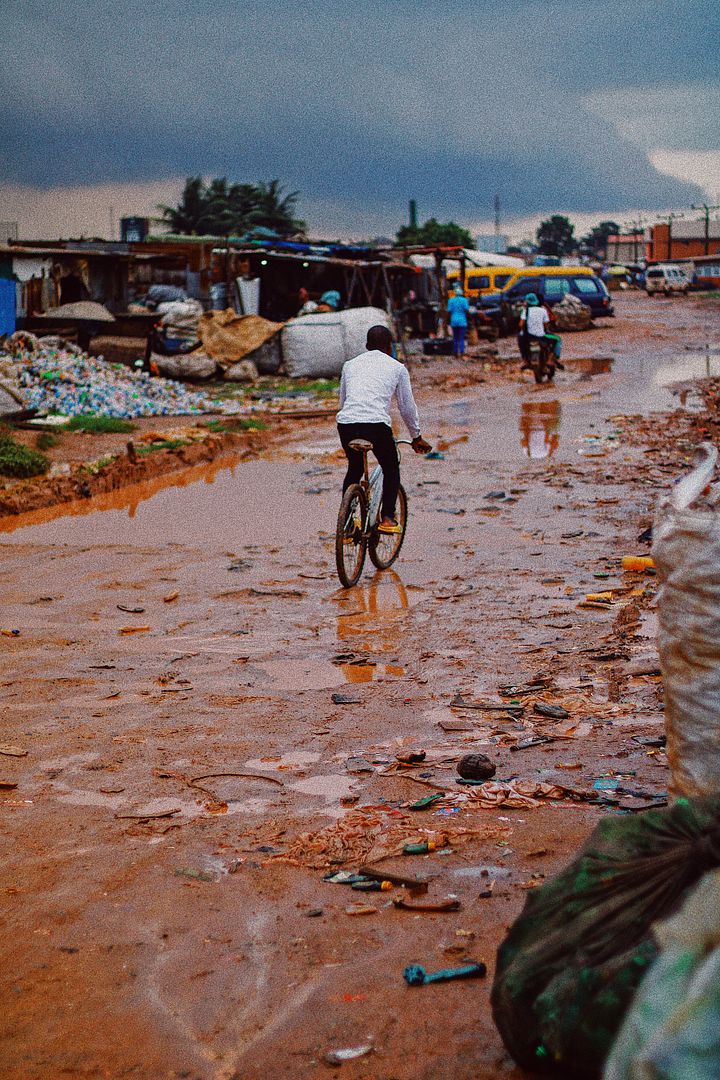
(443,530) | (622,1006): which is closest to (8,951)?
(622,1006)

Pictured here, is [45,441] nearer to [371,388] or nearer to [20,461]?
[20,461]

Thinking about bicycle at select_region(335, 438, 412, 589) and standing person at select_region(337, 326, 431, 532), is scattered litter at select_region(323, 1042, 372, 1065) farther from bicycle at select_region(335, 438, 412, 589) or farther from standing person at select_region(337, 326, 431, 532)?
standing person at select_region(337, 326, 431, 532)

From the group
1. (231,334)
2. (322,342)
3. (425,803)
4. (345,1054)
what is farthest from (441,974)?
(231,334)

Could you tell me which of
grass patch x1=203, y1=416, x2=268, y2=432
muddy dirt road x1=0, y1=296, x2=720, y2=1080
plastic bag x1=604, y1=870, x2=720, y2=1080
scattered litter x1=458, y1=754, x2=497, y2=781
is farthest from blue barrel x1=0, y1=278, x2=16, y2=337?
plastic bag x1=604, y1=870, x2=720, y2=1080

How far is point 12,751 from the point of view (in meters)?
5.17

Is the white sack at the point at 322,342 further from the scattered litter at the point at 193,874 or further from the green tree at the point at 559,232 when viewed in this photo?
the green tree at the point at 559,232

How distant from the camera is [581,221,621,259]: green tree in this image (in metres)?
111

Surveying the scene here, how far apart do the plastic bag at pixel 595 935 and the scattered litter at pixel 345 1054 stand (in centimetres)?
42

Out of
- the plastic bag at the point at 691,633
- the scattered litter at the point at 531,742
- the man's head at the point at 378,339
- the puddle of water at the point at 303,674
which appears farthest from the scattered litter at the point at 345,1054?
the man's head at the point at 378,339

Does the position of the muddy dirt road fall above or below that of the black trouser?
below

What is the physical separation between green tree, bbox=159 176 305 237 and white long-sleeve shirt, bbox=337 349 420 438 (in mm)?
54003

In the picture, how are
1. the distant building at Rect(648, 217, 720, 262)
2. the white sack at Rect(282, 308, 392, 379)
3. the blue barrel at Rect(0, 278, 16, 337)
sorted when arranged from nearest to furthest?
1. the blue barrel at Rect(0, 278, 16, 337)
2. the white sack at Rect(282, 308, 392, 379)
3. the distant building at Rect(648, 217, 720, 262)

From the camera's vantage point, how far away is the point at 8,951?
335 cm

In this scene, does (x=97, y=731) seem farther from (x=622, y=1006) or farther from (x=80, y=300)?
(x=80, y=300)
